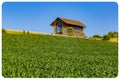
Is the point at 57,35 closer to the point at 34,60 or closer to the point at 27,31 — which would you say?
the point at 27,31

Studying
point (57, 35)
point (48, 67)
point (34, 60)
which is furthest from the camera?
point (57, 35)

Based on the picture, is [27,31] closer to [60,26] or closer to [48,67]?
[60,26]

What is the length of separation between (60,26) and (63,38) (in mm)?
928

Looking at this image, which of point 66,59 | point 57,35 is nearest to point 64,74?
point 66,59

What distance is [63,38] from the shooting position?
24.1 m

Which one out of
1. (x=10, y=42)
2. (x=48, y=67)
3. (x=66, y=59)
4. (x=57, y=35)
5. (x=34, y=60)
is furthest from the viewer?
(x=57, y=35)

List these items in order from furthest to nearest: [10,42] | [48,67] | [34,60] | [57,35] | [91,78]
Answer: [57,35]
[10,42]
[34,60]
[48,67]
[91,78]

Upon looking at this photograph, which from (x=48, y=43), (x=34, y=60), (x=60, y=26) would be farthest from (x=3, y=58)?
(x=60, y=26)

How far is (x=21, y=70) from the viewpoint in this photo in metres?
11.9

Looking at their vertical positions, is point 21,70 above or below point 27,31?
below

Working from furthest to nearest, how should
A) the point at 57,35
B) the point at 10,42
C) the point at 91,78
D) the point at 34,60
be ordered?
the point at 57,35 → the point at 10,42 → the point at 34,60 → the point at 91,78

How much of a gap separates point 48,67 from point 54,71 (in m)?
0.69

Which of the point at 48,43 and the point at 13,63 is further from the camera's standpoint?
the point at 48,43

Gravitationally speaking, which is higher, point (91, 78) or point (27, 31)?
point (27, 31)
